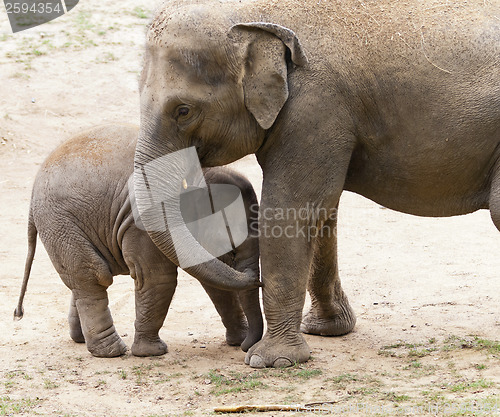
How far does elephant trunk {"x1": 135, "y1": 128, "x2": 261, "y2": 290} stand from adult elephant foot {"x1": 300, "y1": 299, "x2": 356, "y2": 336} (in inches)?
56.7

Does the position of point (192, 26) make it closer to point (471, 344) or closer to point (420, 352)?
point (420, 352)

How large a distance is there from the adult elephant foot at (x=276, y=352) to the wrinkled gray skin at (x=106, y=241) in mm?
262

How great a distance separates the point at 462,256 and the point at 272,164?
389 centimetres

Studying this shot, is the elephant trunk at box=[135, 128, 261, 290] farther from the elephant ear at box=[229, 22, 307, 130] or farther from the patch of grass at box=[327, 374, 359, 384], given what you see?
the patch of grass at box=[327, 374, 359, 384]

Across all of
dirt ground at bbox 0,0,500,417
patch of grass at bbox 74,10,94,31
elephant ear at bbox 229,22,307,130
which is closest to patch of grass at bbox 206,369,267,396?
dirt ground at bbox 0,0,500,417

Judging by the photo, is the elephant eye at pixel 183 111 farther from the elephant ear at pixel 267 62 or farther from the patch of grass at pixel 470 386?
the patch of grass at pixel 470 386

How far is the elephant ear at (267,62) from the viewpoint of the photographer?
5.32m

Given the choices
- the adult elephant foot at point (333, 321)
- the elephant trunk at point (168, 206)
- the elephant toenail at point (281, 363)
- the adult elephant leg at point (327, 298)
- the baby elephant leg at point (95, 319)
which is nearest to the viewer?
the elephant trunk at point (168, 206)

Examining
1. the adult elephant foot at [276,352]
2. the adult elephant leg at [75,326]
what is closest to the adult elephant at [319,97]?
the adult elephant foot at [276,352]

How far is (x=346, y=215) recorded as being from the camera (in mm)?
10836

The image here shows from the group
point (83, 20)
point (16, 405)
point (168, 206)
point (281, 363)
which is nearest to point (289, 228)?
point (168, 206)

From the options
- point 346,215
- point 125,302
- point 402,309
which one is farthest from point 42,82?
point 402,309

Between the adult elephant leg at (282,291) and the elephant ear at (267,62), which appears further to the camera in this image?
the adult elephant leg at (282,291)

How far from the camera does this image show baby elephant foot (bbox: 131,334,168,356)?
20.3 feet
